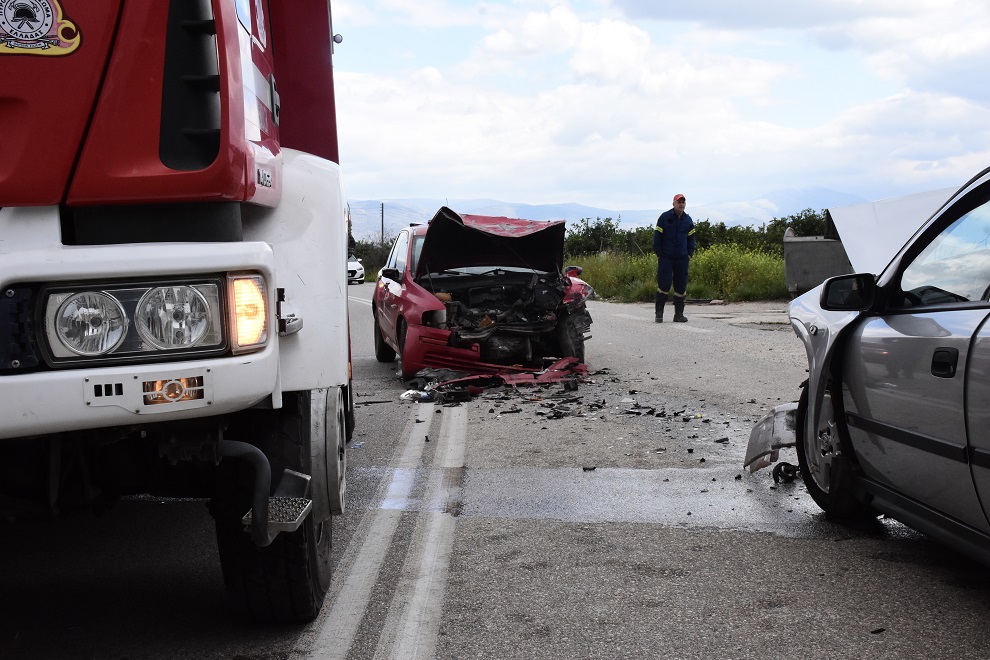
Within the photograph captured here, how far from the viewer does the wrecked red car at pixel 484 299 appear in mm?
9773

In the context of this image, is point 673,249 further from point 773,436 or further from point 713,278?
point 773,436

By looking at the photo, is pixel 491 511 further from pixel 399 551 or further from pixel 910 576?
pixel 910 576

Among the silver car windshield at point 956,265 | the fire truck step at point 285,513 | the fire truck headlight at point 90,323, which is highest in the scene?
the silver car windshield at point 956,265

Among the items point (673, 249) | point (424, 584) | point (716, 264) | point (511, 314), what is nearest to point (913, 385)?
point (424, 584)

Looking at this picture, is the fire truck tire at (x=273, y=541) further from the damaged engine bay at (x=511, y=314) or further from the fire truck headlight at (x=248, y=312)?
the damaged engine bay at (x=511, y=314)

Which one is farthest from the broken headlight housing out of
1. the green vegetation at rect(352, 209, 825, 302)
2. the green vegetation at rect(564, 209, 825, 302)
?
the green vegetation at rect(564, 209, 825, 302)

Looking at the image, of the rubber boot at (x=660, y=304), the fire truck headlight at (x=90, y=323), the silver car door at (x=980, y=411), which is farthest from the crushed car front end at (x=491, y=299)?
Result: the fire truck headlight at (x=90, y=323)

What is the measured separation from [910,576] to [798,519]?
0.86m

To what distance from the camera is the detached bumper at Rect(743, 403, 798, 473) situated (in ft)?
16.8

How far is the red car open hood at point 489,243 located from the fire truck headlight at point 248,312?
725 cm

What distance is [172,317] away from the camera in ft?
8.41

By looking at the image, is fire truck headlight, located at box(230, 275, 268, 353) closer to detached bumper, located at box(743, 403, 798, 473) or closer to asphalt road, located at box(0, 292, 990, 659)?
asphalt road, located at box(0, 292, 990, 659)

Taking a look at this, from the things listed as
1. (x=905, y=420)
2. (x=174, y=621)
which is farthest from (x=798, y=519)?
(x=174, y=621)

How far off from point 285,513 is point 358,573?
1.29 meters
